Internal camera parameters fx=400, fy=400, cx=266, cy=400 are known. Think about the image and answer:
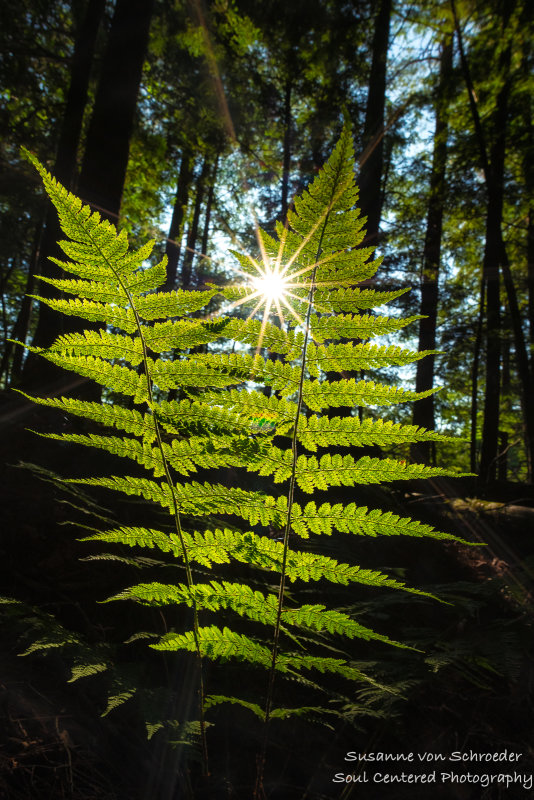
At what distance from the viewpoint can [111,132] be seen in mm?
4938

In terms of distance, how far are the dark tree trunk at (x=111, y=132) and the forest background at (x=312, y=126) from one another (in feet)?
0.07

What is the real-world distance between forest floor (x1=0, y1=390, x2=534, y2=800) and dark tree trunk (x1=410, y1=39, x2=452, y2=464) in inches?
256

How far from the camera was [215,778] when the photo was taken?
126cm

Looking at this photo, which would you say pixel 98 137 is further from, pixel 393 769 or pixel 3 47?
pixel 393 769

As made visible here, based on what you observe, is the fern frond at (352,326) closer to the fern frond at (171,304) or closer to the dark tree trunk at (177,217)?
the fern frond at (171,304)

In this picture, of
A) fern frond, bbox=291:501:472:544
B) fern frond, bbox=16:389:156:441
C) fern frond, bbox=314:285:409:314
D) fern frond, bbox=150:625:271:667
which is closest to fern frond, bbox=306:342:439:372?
fern frond, bbox=314:285:409:314

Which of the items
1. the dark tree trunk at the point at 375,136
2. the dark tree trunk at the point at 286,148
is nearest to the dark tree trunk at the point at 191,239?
the dark tree trunk at the point at 286,148

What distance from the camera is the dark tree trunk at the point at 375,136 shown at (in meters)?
7.20

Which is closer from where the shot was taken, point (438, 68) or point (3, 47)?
point (3, 47)

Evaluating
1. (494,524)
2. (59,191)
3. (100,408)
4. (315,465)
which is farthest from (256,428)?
(494,524)

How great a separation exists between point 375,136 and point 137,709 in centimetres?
899

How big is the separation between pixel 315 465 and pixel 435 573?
2.58 metres

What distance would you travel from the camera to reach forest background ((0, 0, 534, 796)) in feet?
22.6

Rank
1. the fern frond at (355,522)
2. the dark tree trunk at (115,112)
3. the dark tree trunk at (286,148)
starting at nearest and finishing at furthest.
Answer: the fern frond at (355,522), the dark tree trunk at (115,112), the dark tree trunk at (286,148)
